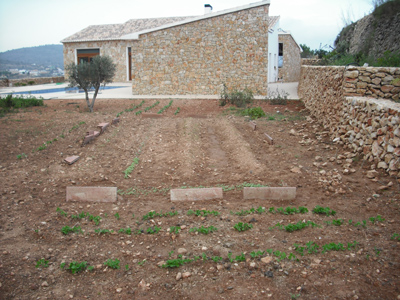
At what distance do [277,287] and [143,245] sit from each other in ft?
5.28

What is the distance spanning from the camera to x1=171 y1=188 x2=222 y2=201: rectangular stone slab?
16.8ft

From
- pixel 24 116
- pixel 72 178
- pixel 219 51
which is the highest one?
pixel 219 51

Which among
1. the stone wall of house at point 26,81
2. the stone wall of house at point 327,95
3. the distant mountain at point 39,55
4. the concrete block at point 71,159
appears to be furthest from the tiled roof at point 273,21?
the distant mountain at point 39,55

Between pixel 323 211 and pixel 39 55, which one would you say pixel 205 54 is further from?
pixel 39 55

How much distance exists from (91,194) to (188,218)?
1.66m

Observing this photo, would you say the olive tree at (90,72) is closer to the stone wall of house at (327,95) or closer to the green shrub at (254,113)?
the green shrub at (254,113)

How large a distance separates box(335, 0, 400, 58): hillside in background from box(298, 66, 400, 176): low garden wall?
4.91m

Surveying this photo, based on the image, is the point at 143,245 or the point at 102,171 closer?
the point at 143,245

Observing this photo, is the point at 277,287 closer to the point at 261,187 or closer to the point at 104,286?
the point at 104,286

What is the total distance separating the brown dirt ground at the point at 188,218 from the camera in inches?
125

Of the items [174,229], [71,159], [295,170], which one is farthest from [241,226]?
[71,159]

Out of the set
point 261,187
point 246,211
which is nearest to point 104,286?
point 246,211

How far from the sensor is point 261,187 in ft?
17.1

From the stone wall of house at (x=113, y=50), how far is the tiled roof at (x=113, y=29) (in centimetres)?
46
